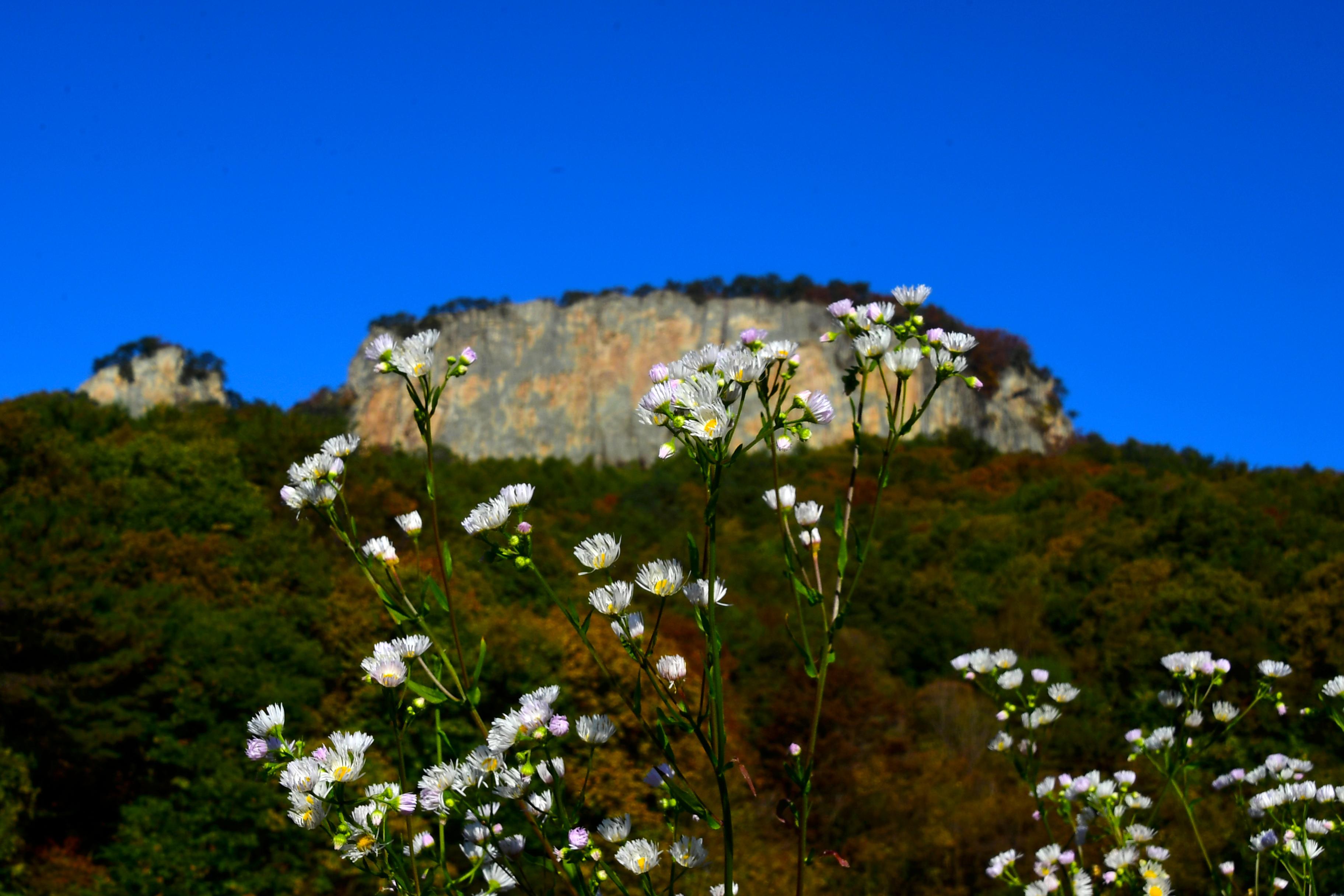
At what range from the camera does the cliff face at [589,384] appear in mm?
76938

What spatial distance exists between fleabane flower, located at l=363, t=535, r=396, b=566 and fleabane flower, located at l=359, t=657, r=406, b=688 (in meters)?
0.28

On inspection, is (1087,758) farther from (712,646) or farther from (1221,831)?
(712,646)

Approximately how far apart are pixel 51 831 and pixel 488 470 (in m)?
32.8

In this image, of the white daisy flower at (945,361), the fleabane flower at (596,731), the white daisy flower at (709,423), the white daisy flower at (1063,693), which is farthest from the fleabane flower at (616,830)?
the white daisy flower at (1063,693)

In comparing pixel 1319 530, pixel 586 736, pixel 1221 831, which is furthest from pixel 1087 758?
pixel 586 736

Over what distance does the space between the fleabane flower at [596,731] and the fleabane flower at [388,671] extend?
40 centimetres

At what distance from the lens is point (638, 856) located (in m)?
2.32

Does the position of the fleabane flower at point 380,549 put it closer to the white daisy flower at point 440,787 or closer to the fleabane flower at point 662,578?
the white daisy flower at point 440,787

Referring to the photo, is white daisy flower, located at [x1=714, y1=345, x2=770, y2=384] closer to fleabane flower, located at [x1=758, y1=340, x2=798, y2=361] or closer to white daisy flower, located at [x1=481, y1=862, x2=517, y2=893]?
fleabane flower, located at [x1=758, y1=340, x2=798, y2=361]

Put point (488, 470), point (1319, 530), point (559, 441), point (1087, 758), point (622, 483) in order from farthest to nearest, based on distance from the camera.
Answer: point (559, 441) → point (622, 483) → point (488, 470) → point (1319, 530) → point (1087, 758)

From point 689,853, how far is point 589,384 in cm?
7760

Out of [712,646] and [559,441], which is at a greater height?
[559,441]

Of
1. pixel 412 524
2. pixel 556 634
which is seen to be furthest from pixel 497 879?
pixel 556 634

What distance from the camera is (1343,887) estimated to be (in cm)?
1048
